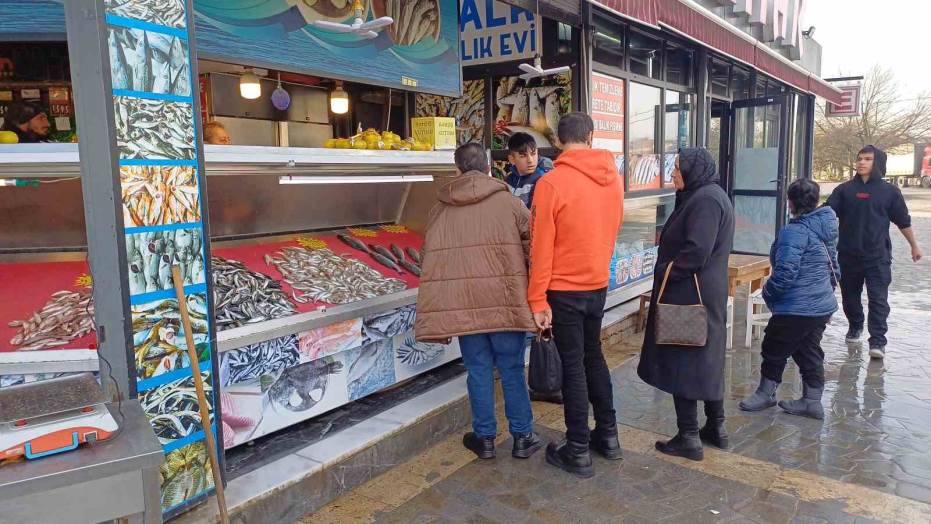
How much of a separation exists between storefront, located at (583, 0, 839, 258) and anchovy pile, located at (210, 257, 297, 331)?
2.79m

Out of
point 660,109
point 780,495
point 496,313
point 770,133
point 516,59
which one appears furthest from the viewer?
point 770,133

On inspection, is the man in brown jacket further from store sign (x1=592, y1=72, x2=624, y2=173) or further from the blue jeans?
store sign (x1=592, y1=72, x2=624, y2=173)

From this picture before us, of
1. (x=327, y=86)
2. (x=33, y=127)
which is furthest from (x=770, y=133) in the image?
(x=33, y=127)

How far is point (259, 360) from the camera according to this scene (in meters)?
3.46

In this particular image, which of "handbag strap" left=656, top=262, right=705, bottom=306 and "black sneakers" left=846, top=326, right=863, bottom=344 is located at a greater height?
"handbag strap" left=656, top=262, right=705, bottom=306

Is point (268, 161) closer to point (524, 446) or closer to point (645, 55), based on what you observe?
point (524, 446)

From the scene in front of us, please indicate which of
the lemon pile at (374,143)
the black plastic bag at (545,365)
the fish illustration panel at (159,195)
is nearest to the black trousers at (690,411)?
the black plastic bag at (545,365)

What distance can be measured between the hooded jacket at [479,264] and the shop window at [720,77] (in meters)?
7.27

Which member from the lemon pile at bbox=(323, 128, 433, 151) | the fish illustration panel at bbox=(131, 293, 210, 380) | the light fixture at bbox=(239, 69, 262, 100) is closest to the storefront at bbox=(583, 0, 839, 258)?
the lemon pile at bbox=(323, 128, 433, 151)

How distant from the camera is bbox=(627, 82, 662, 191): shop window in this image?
7.14 metres

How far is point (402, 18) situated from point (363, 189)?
140cm

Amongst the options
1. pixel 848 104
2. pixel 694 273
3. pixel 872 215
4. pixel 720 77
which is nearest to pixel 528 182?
pixel 694 273

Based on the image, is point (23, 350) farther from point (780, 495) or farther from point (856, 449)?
point (856, 449)

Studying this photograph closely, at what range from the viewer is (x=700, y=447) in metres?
3.74
